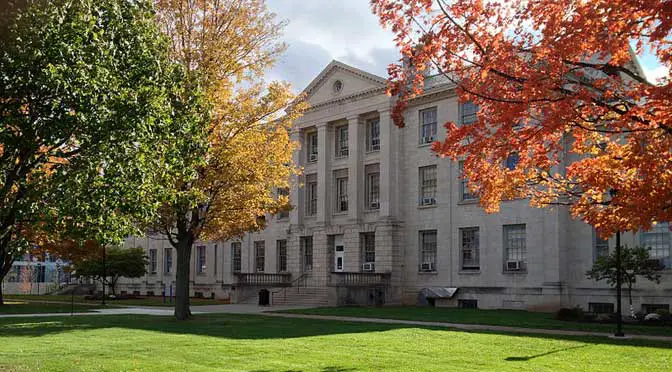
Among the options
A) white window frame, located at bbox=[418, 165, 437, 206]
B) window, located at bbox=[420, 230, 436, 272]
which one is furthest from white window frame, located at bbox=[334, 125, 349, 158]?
window, located at bbox=[420, 230, 436, 272]

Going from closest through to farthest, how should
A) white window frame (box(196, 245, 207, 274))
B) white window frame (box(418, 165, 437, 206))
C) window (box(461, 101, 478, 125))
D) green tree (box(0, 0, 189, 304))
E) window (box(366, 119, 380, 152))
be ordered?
green tree (box(0, 0, 189, 304)) → window (box(461, 101, 478, 125)) → white window frame (box(418, 165, 437, 206)) → window (box(366, 119, 380, 152)) → white window frame (box(196, 245, 207, 274))

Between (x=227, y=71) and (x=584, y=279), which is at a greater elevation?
(x=227, y=71)

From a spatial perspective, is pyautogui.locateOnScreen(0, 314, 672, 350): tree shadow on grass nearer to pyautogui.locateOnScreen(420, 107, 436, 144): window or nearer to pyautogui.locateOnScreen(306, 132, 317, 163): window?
pyautogui.locateOnScreen(420, 107, 436, 144): window

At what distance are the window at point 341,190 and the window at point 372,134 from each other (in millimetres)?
2931

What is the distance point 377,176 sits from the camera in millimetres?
49875

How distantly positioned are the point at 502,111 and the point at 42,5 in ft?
29.5

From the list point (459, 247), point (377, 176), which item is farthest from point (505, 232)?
point (377, 176)

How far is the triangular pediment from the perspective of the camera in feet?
162

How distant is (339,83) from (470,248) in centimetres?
1569

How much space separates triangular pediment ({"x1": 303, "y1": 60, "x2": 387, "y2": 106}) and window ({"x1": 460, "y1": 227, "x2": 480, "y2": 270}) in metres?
11.3

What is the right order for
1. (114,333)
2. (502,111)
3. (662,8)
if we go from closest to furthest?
(662,8), (502,111), (114,333)

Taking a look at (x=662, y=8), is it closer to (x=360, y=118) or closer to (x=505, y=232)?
(x=505, y=232)

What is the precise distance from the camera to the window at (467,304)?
43.2 metres

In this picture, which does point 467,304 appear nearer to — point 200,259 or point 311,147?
point 311,147
